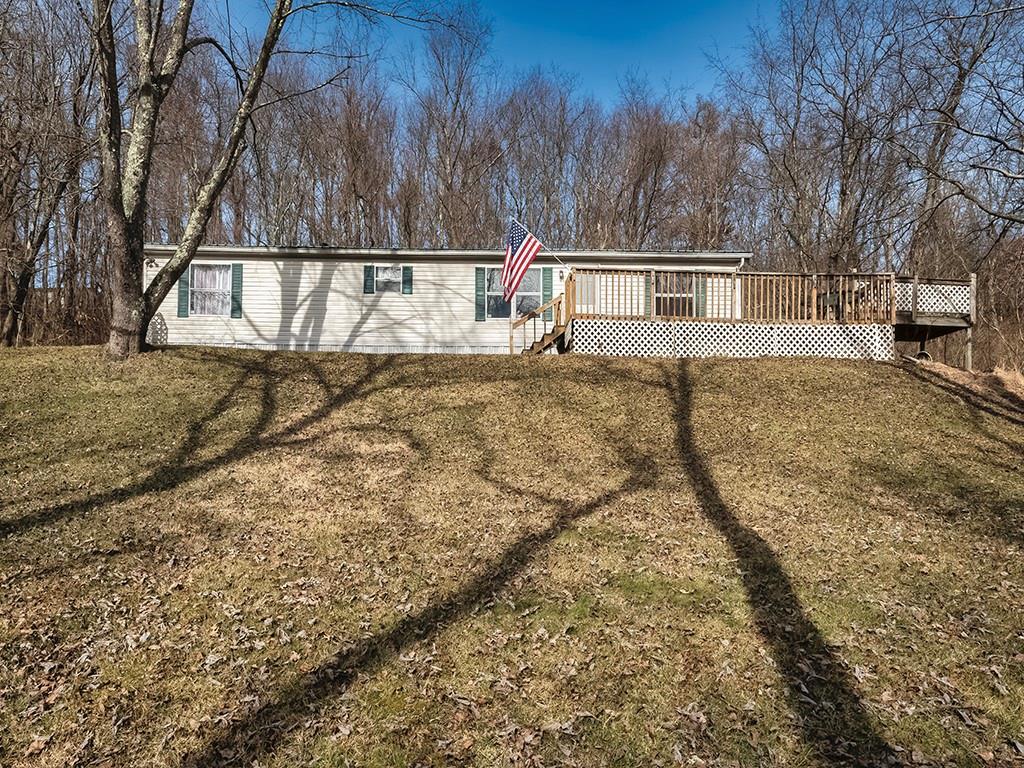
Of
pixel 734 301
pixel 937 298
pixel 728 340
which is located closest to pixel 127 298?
pixel 728 340

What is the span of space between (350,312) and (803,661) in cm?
1339

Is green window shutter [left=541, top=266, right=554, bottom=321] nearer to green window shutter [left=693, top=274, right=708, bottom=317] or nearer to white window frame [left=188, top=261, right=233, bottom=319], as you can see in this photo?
green window shutter [left=693, top=274, right=708, bottom=317]

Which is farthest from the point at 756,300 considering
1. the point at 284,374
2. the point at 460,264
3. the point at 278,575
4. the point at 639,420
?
the point at 278,575

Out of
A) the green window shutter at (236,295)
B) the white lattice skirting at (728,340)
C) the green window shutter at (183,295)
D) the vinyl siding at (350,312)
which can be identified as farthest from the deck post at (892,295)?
the green window shutter at (183,295)

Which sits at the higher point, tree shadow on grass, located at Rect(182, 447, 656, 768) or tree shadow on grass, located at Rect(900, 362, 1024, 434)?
tree shadow on grass, located at Rect(900, 362, 1024, 434)

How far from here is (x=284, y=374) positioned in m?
10.3

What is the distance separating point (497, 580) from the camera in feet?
15.6

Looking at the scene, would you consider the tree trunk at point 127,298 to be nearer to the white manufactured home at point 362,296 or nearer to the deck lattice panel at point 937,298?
the white manufactured home at point 362,296

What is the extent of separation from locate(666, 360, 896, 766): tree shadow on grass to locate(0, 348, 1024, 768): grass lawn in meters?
0.02

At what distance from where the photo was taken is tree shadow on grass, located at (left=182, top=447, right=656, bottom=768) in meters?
3.06

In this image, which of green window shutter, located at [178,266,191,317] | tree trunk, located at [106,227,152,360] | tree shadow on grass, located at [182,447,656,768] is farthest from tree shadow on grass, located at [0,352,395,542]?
green window shutter, located at [178,266,191,317]

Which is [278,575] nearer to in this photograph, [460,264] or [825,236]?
[460,264]

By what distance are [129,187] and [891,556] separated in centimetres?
1130

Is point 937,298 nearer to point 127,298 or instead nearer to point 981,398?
point 981,398
